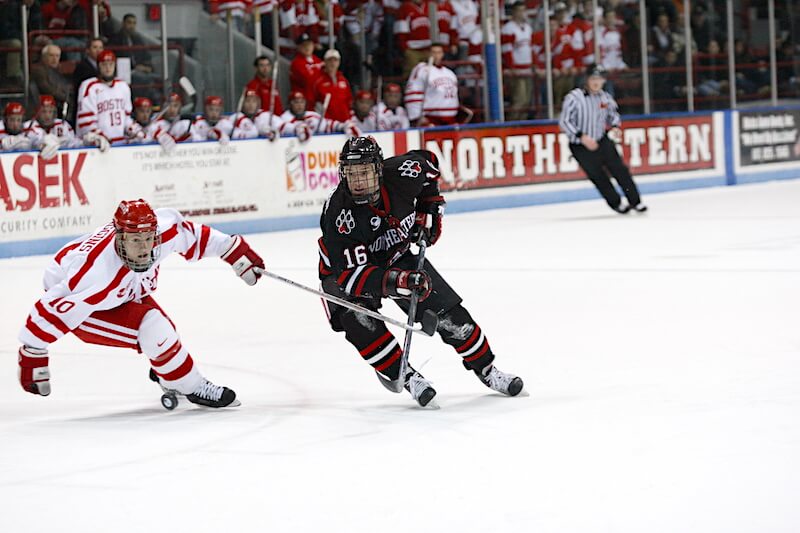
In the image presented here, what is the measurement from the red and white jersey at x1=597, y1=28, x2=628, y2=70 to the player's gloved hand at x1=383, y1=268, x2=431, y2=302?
12254mm

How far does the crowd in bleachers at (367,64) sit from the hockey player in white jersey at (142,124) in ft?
0.04

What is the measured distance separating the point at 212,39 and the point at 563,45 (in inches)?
170

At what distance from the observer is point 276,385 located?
511 centimetres

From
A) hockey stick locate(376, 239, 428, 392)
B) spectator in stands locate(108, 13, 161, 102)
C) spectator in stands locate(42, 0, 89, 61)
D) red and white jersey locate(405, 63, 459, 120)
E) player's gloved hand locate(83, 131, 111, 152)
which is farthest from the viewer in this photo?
red and white jersey locate(405, 63, 459, 120)

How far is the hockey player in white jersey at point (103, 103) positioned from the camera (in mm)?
11383

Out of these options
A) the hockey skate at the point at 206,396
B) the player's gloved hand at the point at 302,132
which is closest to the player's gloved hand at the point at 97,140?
the player's gloved hand at the point at 302,132

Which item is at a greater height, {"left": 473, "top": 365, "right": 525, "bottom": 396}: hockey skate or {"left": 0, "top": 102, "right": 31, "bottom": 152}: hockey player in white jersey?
{"left": 0, "top": 102, "right": 31, "bottom": 152}: hockey player in white jersey

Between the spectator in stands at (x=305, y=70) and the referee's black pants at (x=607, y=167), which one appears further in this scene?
the spectator in stands at (x=305, y=70)

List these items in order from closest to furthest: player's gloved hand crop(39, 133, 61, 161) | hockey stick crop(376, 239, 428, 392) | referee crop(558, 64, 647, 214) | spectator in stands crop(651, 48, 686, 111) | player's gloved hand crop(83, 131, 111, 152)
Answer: hockey stick crop(376, 239, 428, 392)
player's gloved hand crop(39, 133, 61, 161)
player's gloved hand crop(83, 131, 111, 152)
referee crop(558, 64, 647, 214)
spectator in stands crop(651, 48, 686, 111)

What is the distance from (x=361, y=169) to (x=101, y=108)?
24.5ft

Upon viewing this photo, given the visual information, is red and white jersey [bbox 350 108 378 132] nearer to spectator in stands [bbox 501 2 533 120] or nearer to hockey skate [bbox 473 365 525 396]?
spectator in stands [bbox 501 2 533 120]

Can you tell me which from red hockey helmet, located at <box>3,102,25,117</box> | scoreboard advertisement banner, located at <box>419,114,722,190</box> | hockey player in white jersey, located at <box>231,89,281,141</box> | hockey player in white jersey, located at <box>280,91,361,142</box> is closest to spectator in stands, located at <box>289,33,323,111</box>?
hockey player in white jersey, located at <box>280,91,361,142</box>

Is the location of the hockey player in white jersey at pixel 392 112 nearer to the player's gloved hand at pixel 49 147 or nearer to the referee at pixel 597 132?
the referee at pixel 597 132

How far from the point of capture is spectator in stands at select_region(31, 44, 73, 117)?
37.7ft
